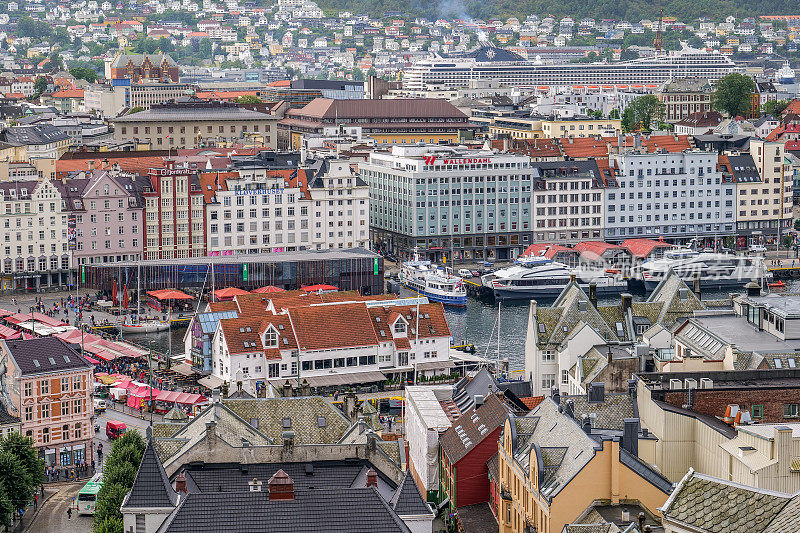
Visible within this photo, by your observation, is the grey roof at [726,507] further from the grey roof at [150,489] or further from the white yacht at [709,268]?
the white yacht at [709,268]

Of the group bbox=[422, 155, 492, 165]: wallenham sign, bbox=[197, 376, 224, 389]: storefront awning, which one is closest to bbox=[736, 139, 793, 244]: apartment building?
bbox=[422, 155, 492, 165]: wallenham sign

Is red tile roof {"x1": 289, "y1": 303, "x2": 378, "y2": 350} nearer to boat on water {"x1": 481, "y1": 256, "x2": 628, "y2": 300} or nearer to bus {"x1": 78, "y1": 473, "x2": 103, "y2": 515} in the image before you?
bus {"x1": 78, "y1": 473, "x2": 103, "y2": 515}

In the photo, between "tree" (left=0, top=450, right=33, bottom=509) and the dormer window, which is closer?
"tree" (left=0, top=450, right=33, bottom=509)

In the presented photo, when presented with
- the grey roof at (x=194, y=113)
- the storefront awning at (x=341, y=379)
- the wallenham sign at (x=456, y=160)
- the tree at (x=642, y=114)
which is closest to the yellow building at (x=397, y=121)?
the grey roof at (x=194, y=113)

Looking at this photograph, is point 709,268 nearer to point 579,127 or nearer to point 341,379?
point 341,379

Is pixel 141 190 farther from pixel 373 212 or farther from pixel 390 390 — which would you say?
pixel 390 390

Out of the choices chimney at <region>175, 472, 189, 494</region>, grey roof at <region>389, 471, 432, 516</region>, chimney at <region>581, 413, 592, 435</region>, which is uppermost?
chimney at <region>581, 413, 592, 435</region>

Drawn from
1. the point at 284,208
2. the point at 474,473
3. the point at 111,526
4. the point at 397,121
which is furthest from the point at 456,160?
the point at 111,526

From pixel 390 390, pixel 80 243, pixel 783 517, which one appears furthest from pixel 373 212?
pixel 783 517
